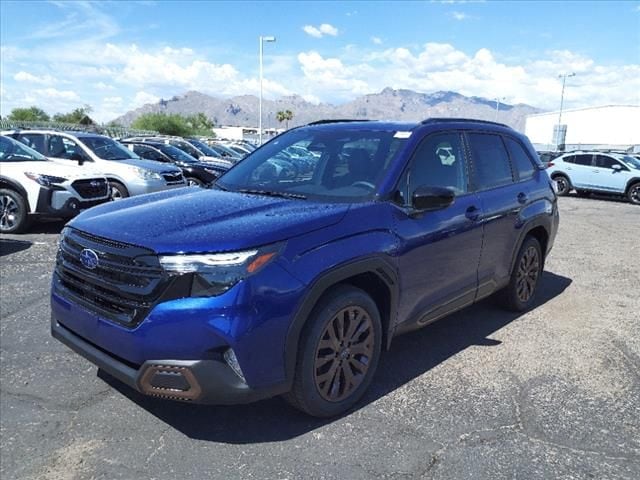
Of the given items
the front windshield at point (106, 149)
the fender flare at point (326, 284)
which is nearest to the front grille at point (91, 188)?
the front windshield at point (106, 149)

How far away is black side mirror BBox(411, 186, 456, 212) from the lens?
3.39 metres

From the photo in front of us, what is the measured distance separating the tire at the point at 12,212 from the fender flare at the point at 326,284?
7.06 meters

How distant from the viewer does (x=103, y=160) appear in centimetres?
→ 1024

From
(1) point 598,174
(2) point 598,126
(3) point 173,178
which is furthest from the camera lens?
(2) point 598,126

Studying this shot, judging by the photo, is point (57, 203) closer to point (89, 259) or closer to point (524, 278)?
point (89, 259)

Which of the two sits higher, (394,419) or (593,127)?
(593,127)

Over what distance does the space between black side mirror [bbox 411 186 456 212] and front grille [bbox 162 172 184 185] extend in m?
8.08

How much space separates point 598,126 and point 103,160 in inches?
3208

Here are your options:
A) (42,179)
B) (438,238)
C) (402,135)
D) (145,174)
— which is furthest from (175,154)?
(438,238)

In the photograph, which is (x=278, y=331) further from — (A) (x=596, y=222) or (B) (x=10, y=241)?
(A) (x=596, y=222)

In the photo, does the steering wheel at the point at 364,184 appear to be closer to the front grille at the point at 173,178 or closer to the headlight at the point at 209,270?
the headlight at the point at 209,270

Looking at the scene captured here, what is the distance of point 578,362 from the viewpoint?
4.17 meters

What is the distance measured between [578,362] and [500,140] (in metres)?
2.01

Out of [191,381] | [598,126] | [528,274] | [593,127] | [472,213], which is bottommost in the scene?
[528,274]
